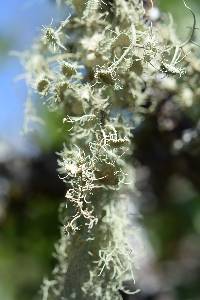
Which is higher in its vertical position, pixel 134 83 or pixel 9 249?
pixel 9 249

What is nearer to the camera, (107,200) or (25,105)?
(107,200)

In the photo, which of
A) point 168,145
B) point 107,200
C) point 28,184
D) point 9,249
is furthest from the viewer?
point 9,249

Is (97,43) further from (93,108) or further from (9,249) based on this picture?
(9,249)

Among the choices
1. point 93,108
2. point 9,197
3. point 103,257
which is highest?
point 9,197

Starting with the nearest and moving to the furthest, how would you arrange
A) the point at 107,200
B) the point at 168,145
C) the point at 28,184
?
the point at 107,200
the point at 168,145
the point at 28,184

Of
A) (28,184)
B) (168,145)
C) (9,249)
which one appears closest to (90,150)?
(168,145)
